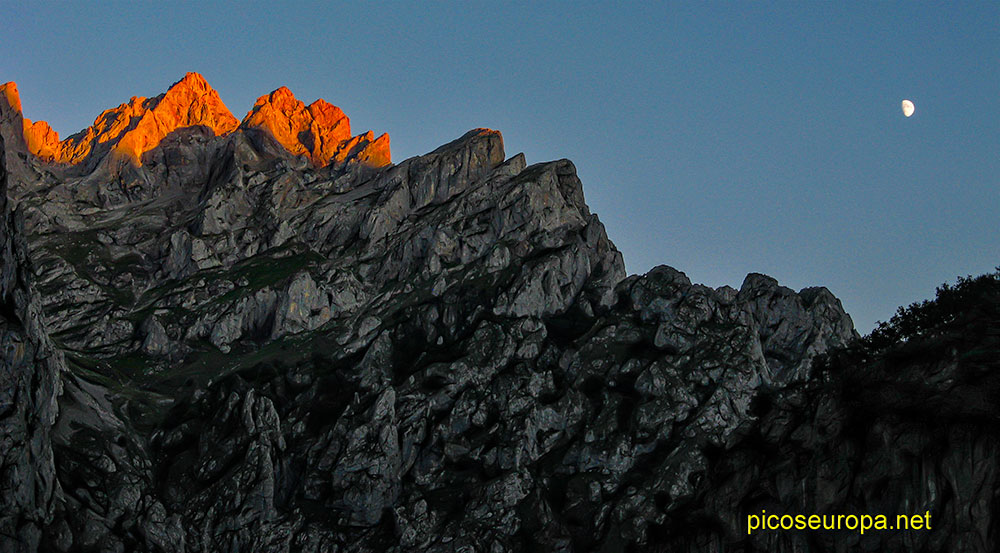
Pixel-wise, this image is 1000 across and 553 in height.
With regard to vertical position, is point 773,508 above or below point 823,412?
below

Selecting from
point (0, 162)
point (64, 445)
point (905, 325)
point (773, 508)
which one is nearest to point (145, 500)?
point (64, 445)

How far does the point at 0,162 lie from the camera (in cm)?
13288

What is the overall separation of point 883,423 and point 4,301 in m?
123

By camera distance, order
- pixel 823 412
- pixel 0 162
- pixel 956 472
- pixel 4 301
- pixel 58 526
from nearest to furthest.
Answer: pixel 956 472, pixel 823 412, pixel 0 162, pixel 4 301, pixel 58 526

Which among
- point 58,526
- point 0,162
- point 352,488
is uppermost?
point 0,162

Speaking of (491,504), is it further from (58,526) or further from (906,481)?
(906,481)

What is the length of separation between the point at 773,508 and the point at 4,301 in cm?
11353

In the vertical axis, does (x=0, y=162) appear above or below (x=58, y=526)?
above

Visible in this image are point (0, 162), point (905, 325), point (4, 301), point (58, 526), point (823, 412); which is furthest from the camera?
point (58, 526)

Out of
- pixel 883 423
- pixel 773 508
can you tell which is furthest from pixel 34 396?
pixel 883 423

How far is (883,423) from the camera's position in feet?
304

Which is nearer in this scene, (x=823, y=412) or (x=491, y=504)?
(x=823, y=412)

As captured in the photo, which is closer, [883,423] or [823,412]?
[883,423]

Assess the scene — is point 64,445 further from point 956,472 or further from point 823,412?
point 956,472
